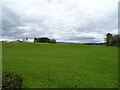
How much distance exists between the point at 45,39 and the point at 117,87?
189 ft

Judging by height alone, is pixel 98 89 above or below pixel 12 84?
below

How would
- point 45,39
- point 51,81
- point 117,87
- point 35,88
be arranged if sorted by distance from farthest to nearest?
point 45,39, point 51,81, point 117,87, point 35,88

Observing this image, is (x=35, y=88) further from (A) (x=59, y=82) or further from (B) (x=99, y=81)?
(B) (x=99, y=81)

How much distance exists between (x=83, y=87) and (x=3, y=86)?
3.94 metres

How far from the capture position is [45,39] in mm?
63719

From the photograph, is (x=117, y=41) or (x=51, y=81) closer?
(x=51, y=81)

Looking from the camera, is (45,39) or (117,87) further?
(45,39)

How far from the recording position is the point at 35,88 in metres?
6.54

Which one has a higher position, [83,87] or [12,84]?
[12,84]

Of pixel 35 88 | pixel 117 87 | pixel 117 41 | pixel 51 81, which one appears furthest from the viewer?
pixel 117 41

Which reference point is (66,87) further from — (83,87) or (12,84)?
(12,84)

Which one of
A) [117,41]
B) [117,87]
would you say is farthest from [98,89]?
[117,41]

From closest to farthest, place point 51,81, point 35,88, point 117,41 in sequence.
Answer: point 35,88, point 51,81, point 117,41

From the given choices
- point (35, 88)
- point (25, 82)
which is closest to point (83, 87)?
point (35, 88)
